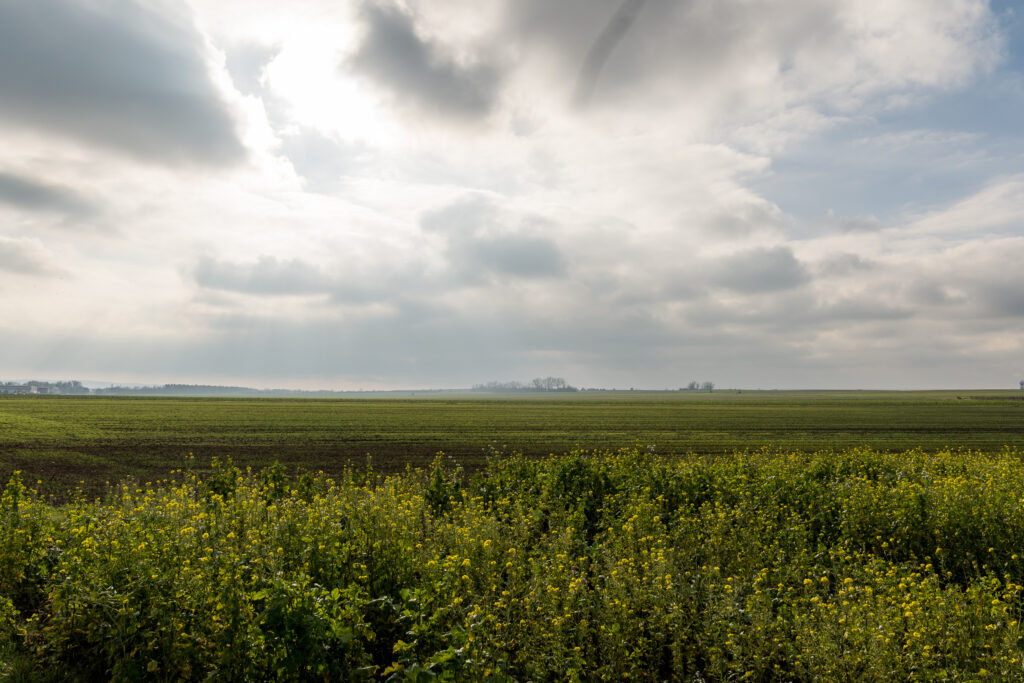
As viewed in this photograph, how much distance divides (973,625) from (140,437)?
54.9 meters

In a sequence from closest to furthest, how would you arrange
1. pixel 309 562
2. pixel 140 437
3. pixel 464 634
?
pixel 464 634, pixel 309 562, pixel 140 437

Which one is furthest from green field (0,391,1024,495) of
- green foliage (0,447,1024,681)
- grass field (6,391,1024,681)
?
green foliage (0,447,1024,681)

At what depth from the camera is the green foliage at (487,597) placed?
19.1 ft

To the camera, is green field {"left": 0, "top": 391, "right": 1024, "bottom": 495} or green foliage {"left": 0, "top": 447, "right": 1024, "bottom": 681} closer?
green foliage {"left": 0, "top": 447, "right": 1024, "bottom": 681}

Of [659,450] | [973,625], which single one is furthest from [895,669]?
[659,450]

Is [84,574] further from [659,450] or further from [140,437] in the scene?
[140,437]

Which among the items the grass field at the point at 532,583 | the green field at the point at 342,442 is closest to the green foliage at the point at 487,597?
the grass field at the point at 532,583

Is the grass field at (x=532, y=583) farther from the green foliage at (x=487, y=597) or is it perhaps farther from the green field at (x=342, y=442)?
the green field at (x=342, y=442)

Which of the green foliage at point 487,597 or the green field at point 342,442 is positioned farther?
the green field at point 342,442

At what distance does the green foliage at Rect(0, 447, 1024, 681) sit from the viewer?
5828mm

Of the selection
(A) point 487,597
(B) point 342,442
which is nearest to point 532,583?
(A) point 487,597

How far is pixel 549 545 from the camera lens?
368 inches

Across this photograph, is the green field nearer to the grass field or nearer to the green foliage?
the grass field

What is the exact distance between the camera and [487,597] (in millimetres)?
7137
